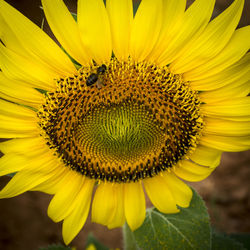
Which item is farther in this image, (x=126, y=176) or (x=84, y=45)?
(x=126, y=176)

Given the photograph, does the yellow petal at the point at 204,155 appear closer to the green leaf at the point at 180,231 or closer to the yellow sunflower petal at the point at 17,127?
the green leaf at the point at 180,231

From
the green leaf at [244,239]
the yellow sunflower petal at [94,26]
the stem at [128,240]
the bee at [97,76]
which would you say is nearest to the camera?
the yellow sunflower petal at [94,26]

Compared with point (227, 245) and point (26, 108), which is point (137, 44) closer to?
point (26, 108)

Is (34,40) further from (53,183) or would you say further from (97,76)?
(53,183)

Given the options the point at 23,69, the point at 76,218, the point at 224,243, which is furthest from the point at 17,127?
the point at 224,243

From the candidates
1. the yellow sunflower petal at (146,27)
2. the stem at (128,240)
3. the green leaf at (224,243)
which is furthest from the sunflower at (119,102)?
the green leaf at (224,243)

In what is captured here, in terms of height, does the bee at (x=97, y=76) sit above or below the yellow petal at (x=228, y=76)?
below

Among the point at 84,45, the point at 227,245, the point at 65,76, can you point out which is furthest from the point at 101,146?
the point at 227,245
